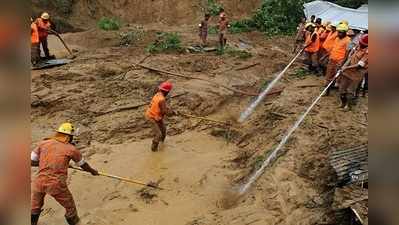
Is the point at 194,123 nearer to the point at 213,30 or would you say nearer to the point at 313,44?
the point at 313,44

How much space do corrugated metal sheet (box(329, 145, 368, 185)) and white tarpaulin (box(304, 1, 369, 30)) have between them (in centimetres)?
647

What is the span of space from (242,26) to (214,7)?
2.62m

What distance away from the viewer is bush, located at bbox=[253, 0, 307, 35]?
18562 mm

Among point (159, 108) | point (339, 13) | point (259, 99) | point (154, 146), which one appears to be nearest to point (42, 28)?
point (154, 146)

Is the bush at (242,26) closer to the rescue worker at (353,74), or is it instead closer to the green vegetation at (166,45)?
the green vegetation at (166,45)

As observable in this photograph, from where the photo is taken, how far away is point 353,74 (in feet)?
28.1

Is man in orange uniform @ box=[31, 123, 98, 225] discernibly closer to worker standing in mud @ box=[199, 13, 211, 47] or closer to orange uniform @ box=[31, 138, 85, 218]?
orange uniform @ box=[31, 138, 85, 218]

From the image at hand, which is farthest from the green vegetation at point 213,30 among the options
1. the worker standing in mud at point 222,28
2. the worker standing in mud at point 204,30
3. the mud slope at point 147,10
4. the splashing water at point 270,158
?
the splashing water at point 270,158

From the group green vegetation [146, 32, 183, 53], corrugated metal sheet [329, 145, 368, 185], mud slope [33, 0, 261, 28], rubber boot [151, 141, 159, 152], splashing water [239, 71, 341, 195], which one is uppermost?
mud slope [33, 0, 261, 28]

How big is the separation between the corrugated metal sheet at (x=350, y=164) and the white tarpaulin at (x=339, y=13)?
6469 millimetres

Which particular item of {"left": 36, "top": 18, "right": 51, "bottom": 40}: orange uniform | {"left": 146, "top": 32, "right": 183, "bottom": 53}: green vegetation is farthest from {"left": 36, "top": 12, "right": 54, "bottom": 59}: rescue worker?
{"left": 146, "top": 32, "right": 183, "bottom": 53}: green vegetation
